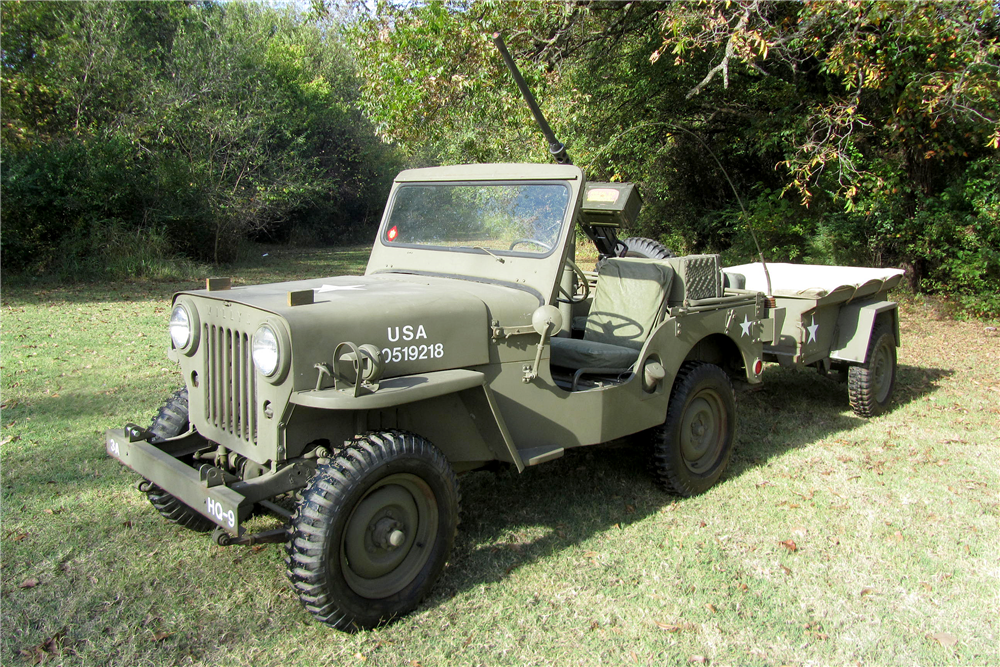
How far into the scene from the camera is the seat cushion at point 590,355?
169 inches

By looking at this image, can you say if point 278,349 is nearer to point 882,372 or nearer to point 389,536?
point 389,536

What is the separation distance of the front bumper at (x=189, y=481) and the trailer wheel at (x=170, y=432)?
7.6 inches

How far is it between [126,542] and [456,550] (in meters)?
1.70

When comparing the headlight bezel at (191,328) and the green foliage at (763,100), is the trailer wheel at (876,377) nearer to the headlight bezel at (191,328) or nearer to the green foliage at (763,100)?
the green foliage at (763,100)

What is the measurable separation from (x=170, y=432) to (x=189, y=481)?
808mm

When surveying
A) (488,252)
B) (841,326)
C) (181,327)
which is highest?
(488,252)

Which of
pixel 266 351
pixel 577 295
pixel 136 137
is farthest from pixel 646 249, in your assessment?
pixel 136 137

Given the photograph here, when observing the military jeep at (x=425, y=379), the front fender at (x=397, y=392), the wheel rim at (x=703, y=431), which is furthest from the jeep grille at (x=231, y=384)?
the wheel rim at (x=703, y=431)

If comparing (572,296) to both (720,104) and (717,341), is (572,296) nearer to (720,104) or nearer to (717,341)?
(717,341)

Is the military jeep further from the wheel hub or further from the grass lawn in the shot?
the grass lawn

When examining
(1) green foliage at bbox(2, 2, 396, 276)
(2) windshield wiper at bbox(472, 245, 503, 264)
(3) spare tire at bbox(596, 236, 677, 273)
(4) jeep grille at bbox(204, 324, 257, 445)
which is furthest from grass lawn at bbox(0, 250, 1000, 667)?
(1) green foliage at bbox(2, 2, 396, 276)

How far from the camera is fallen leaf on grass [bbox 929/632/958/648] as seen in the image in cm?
317

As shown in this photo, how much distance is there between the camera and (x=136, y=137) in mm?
16344

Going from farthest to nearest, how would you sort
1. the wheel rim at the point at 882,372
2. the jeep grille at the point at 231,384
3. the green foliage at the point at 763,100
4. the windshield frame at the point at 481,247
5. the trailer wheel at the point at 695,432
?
the green foliage at the point at 763,100, the wheel rim at the point at 882,372, the trailer wheel at the point at 695,432, the windshield frame at the point at 481,247, the jeep grille at the point at 231,384
